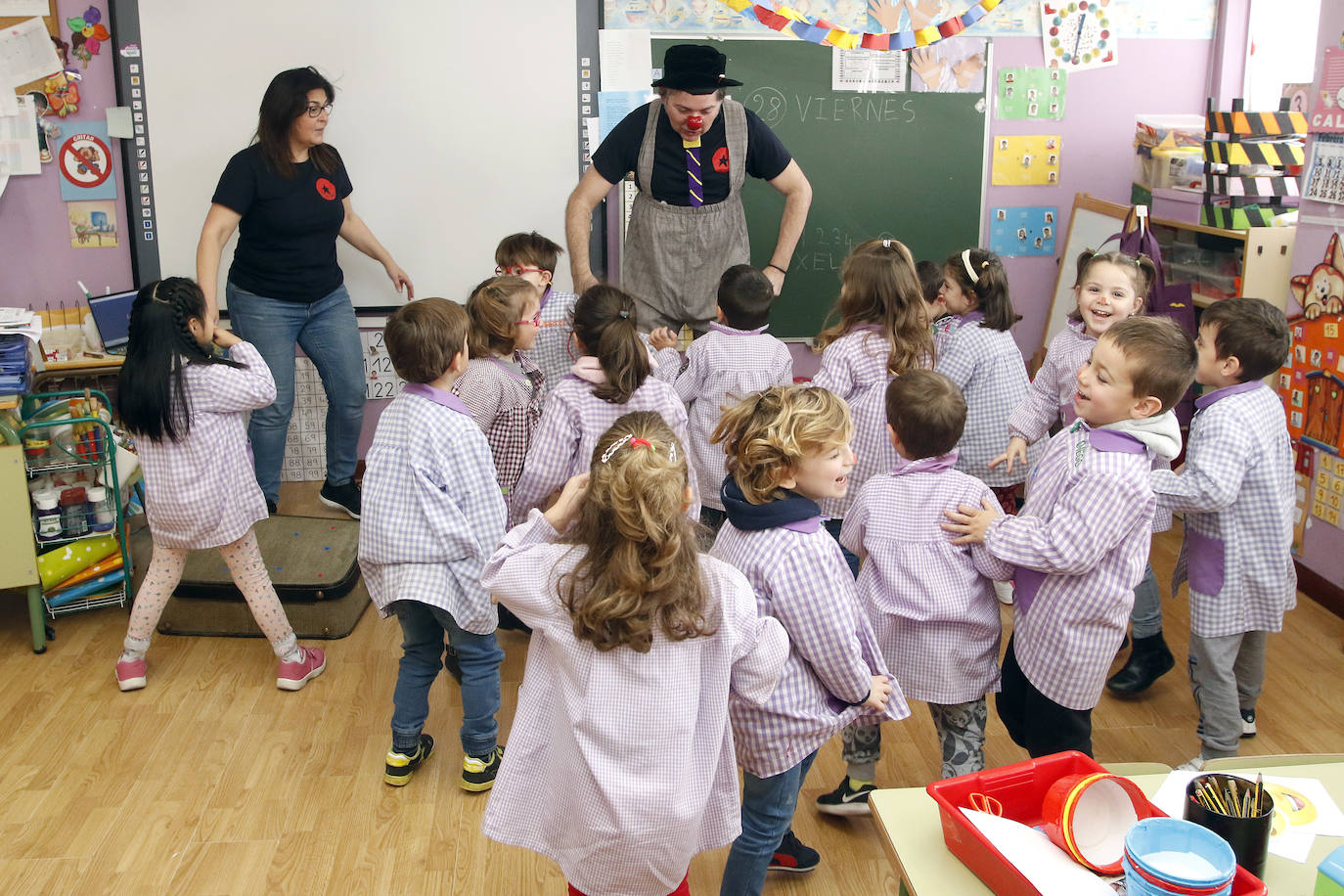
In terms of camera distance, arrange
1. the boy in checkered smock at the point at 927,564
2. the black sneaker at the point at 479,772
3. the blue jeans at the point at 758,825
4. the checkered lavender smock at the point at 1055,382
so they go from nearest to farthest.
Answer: the blue jeans at the point at 758,825 < the boy in checkered smock at the point at 927,564 < the black sneaker at the point at 479,772 < the checkered lavender smock at the point at 1055,382

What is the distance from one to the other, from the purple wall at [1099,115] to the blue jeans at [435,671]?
10.2 feet

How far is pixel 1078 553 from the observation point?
6.68ft

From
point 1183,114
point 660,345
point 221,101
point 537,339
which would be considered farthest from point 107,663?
point 1183,114

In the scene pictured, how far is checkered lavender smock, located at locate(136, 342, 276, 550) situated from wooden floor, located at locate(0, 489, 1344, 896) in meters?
0.50

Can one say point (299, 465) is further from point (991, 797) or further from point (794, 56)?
point (991, 797)

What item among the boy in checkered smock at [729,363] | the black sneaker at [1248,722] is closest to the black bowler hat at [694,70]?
the boy in checkered smock at [729,363]

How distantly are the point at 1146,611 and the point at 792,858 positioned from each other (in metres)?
1.33

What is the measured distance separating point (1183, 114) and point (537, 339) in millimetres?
3015

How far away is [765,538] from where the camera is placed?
1797 millimetres

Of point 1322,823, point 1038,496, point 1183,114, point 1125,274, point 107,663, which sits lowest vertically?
point 107,663

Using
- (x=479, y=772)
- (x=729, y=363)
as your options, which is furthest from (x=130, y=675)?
(x=729, y=363)

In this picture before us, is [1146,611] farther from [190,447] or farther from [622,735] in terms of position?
[190,447]

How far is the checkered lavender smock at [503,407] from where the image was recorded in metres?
2.95

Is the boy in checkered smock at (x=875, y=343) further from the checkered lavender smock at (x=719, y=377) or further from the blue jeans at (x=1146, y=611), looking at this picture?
the blue jeans at (x=1146, y=611)
